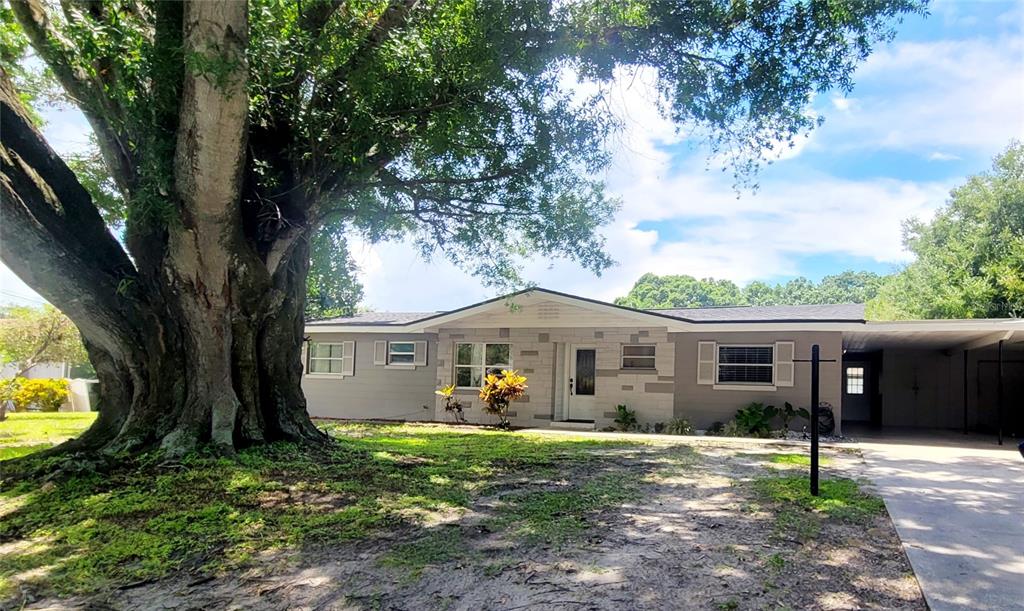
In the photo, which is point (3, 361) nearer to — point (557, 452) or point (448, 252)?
point (448, 252)

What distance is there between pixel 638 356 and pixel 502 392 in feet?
11.4

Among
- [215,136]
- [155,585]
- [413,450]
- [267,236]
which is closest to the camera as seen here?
[155,585]

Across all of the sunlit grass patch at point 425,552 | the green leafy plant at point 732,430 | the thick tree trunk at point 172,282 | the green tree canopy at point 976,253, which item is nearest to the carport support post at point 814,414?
the sunlit grass patch at point 425,552

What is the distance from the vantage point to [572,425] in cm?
1547

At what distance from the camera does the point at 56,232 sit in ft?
20.7

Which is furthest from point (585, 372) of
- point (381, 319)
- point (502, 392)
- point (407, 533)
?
point (407, 533)

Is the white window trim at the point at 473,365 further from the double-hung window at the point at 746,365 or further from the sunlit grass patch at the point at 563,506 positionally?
the sunlit grass patch at the point at 563,506

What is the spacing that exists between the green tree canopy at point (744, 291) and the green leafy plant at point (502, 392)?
46620 mm

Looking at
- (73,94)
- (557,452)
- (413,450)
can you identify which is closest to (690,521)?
(557,452)

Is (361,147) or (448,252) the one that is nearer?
(361,147)

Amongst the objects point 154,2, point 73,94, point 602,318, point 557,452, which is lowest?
point 557,452

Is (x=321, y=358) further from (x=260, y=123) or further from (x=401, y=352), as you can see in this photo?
(x=260, y=123)

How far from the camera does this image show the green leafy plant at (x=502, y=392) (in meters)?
15.1

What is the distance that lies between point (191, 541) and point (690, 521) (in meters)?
3.74
